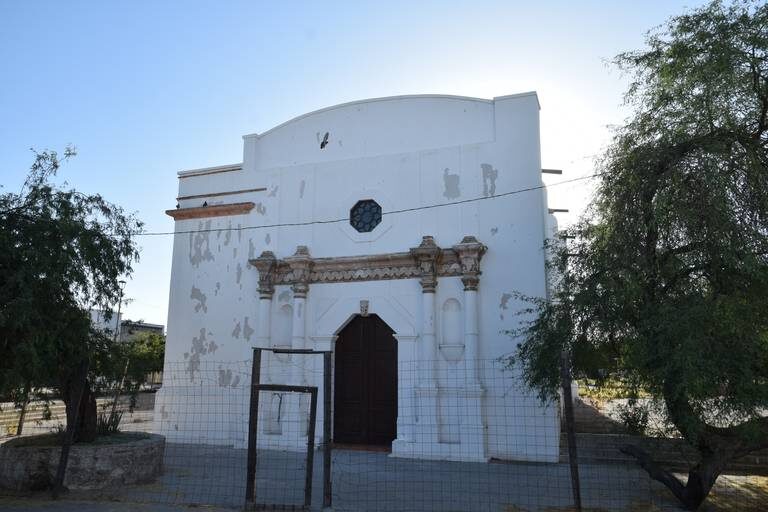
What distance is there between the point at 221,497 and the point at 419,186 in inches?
283

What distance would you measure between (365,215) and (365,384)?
3.60 meters

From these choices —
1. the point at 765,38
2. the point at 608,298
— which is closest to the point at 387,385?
the point at 608,298

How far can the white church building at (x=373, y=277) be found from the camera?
436 inches

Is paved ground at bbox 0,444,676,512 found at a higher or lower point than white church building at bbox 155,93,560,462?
lower

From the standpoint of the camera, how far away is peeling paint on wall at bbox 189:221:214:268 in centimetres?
1366

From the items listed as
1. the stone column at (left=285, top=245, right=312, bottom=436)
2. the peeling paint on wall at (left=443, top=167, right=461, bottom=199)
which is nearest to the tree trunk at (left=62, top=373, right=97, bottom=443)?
the stone column at (left=285, top=245, right=312, bottom=436)

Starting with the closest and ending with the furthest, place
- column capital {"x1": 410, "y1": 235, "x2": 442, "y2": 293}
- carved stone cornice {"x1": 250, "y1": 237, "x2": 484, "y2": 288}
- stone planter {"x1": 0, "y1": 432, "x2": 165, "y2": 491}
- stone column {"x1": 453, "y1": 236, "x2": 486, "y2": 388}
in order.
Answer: stone planter {"x1": 0, "y1": 432, "x2": 165, "y2": 491}
stone column {"x1": 453, "y1": 236, "x2": 486, "y2": 388}
column capital {"x1": 410, "y1": 235, "x2": 442, "y2": 293}
carved stone cornice {"x1": 250, "y1": 237, "x2": 484, "y2": 288}

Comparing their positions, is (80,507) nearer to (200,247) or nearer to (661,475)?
(661,475)

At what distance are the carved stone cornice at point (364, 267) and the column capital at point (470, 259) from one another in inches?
6.4

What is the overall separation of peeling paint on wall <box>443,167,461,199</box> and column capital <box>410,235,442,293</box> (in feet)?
3.65

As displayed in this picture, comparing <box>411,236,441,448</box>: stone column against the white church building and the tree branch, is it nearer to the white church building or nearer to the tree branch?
the white church building

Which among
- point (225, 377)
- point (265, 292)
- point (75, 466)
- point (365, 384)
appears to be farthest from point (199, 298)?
point (75, 466)

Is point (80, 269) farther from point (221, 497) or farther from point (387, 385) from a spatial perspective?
point (387, 385)

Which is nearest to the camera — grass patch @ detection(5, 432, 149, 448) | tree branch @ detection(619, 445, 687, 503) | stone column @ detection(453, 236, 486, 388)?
tree branch @ detection(619, 445, 687, 503)
